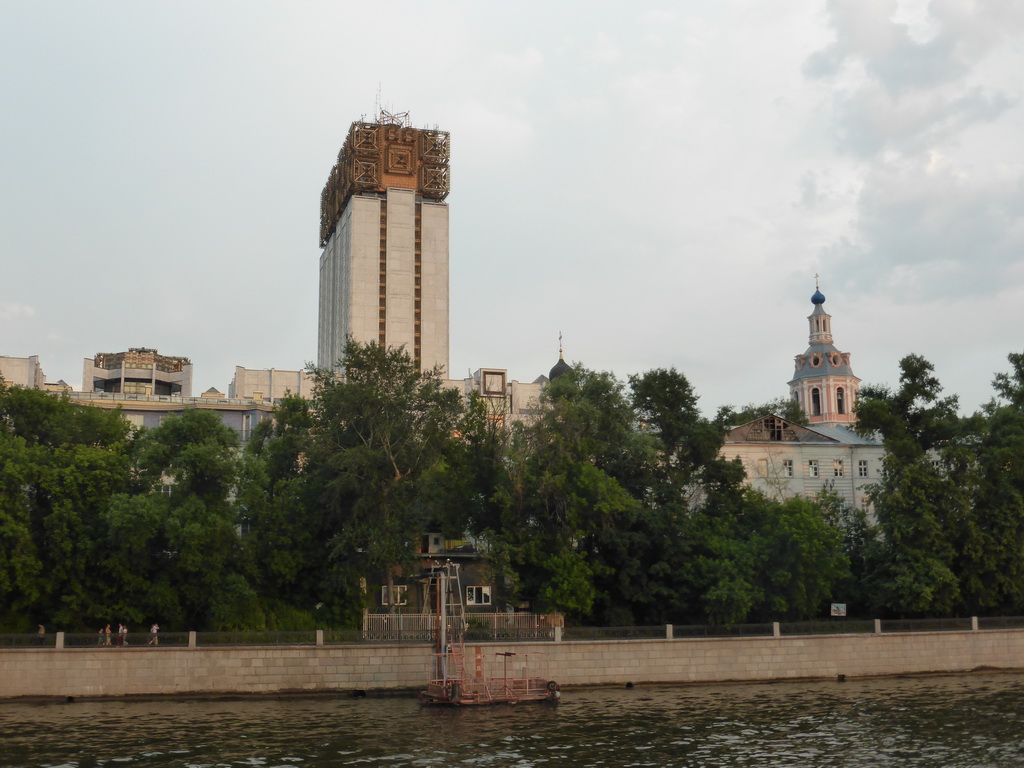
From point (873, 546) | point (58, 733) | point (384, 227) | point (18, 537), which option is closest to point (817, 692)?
point (873, 546)

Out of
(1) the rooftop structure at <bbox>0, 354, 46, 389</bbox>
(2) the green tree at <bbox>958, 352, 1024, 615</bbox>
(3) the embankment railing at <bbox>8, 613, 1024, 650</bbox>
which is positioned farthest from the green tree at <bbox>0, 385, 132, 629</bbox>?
(1) the rooftop structure at <bbox>0, 354, 46, 389</bbox>

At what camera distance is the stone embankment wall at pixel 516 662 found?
154ft

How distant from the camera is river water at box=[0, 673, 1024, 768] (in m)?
32.0

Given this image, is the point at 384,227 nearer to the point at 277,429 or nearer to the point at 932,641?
the point at 277,429

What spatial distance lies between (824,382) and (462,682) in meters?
126

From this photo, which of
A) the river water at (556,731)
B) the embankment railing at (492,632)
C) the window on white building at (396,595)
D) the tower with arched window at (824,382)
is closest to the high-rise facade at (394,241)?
the tower with arched window at (824,382)

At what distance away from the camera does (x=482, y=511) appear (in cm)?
6066

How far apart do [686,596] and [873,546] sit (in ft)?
39.5

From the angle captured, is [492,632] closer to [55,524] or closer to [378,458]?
[378,458]

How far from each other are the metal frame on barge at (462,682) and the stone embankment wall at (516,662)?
4.30 ft

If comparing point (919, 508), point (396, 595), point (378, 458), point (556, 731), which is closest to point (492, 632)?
point (396, 595)

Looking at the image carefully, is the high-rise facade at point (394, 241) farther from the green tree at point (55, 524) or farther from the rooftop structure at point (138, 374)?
the green tree at point (55, 524)

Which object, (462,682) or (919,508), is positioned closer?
(462,682)

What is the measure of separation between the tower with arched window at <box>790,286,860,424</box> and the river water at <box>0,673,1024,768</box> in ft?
370
